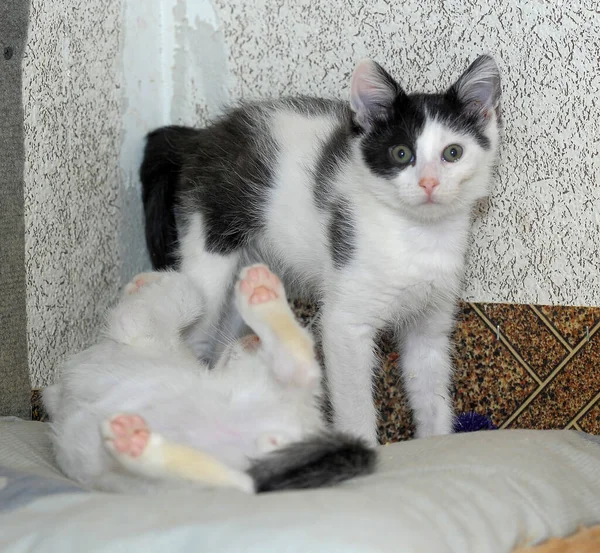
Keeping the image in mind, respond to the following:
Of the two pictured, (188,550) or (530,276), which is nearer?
(188,550)

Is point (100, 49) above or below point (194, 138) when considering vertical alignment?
above

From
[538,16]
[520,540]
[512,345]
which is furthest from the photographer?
[512,345]

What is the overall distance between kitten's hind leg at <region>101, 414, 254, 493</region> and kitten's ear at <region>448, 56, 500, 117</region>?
105 cm

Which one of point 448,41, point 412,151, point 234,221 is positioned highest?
point 448,41

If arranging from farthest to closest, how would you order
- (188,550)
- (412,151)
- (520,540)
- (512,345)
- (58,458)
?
1. (512,345)
2. (412,151)
3. (58,458)
4. (520,540)
5. (188,550)

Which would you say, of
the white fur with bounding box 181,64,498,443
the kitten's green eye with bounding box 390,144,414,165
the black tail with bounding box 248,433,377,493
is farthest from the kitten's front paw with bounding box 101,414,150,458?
the kitten's green eye with bounding box 390,144,414,165

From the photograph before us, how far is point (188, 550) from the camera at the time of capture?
0.92 metres

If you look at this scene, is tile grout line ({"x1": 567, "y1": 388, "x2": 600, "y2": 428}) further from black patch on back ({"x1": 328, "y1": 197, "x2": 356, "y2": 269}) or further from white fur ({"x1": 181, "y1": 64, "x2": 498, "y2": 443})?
black patch on back ({"x1": 328, "y1": 197, "x2": 356, "y2": 269})

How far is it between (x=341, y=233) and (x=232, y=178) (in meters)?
0.39

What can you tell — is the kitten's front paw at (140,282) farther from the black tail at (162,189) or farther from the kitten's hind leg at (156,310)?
the black tail at (162,189)

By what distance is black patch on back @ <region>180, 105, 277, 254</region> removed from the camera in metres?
2.04

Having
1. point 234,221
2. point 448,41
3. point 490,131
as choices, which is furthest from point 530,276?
point 234,221

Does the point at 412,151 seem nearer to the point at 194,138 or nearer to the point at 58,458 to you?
the point at 194,138

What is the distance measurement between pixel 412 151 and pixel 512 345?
630 mm
